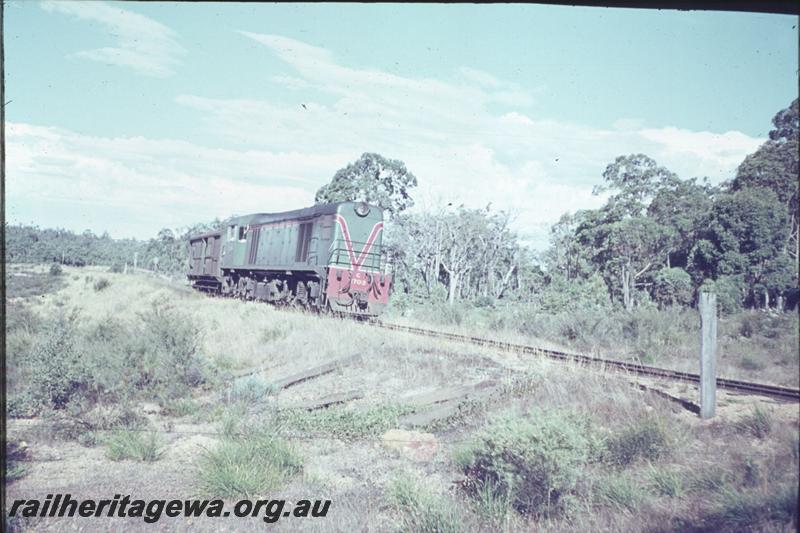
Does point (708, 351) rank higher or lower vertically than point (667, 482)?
higher

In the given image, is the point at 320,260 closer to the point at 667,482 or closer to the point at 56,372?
the point at 56,372

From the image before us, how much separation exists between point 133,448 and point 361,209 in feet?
45.3

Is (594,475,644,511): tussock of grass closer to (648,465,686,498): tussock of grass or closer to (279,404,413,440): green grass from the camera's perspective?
(648,465,686,498): tussock of grass

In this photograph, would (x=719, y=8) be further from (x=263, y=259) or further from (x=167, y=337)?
(x=263, y=259)

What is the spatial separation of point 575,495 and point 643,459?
2.99 ft

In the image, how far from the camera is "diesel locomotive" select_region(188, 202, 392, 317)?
18.2 m

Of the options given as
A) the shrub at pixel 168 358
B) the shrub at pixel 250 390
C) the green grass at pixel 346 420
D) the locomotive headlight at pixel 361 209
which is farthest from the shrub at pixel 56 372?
the locomotive headlight at pixel 361 209

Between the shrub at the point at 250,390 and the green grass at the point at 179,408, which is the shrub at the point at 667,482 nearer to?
the shrub at the point at 250,390

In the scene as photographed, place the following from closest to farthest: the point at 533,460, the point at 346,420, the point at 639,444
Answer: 1. the point at 533,460
2. the point at 639,444
3. the point at 346,420

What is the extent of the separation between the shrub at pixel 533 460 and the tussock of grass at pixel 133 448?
402 cm

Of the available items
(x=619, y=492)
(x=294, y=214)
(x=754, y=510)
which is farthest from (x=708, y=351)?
(x=294, y=214)

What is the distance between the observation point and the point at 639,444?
5.45 metres

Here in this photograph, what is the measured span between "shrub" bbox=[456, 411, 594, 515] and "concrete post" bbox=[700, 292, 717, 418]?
4.27 ft

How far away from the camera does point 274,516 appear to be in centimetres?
486
